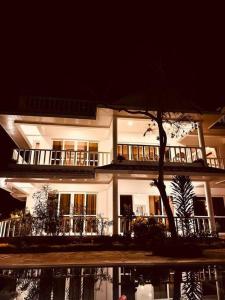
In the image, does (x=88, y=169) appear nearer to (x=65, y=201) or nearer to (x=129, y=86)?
(x=65, y=201)

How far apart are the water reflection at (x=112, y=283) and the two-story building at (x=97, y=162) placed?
6763mm

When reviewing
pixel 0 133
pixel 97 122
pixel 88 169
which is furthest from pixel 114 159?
pixel 0 133

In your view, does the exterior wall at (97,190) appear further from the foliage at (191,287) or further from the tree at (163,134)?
the foliage at (191,287)

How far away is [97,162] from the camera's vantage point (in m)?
15.9

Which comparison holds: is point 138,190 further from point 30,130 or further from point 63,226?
point 30,130

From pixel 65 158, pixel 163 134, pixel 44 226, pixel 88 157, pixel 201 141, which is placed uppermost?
pixel 201 141

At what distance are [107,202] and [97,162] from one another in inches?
100

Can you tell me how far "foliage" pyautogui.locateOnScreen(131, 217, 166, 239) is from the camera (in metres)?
11.5

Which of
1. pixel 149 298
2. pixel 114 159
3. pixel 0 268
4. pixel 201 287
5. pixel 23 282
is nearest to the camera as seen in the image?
pixel 149 298

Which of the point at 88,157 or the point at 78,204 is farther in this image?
the point at 78,204

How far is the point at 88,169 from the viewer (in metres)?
13.7

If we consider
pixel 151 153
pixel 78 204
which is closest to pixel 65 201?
pixel 78 204

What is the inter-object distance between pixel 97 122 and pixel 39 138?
4.31 metres

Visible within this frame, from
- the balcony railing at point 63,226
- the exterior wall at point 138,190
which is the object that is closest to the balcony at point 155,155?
the exterior wall at point 138,190
